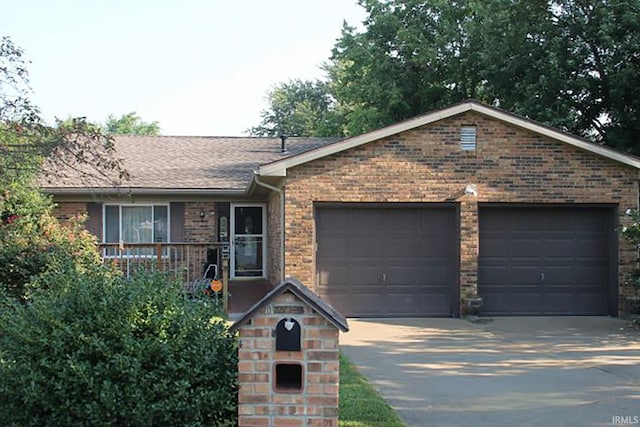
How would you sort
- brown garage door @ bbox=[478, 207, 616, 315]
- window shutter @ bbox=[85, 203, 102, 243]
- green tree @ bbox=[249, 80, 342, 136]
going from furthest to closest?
green tree @ bbox=[249, 80, 342, 136] < window shutter @ bbox=[85, 203, 102, 243] < brown garage door @ bbox=[478, 207, 616, 315]

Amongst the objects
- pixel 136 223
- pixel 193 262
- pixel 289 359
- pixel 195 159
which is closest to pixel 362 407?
pixel 289 359

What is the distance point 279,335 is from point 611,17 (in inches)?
722

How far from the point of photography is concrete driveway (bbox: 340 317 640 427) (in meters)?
7.12

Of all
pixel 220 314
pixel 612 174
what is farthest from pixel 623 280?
pixel 220 314

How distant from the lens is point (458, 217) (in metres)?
14.3

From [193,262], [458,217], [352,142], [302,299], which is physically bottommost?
[193,262]

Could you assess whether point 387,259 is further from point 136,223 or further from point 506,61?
point 506,61

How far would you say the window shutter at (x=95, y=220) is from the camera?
1747 centimetres

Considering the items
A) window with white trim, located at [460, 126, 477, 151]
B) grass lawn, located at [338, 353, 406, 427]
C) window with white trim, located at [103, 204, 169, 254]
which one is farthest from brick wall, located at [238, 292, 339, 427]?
window with white trim, located at [103, 204, 169, 254]

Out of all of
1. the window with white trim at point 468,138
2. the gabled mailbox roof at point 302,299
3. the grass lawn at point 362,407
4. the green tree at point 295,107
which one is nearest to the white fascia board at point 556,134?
the window with white trim at point 468,138

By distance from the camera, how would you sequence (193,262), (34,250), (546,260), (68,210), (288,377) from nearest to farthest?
1. (288,377)
2. (34,250)
3. (546,260)
4. (68,210)
5. (193,262)

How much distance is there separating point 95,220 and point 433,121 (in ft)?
29.2

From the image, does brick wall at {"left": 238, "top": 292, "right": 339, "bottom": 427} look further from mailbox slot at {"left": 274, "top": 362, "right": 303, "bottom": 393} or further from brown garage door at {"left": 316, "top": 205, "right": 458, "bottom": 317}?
brown garage door at {"left": 316, "top": 205, "right": 458, "bottom": 317}

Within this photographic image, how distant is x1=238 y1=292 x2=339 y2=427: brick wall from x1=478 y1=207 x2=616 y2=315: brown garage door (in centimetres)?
951
